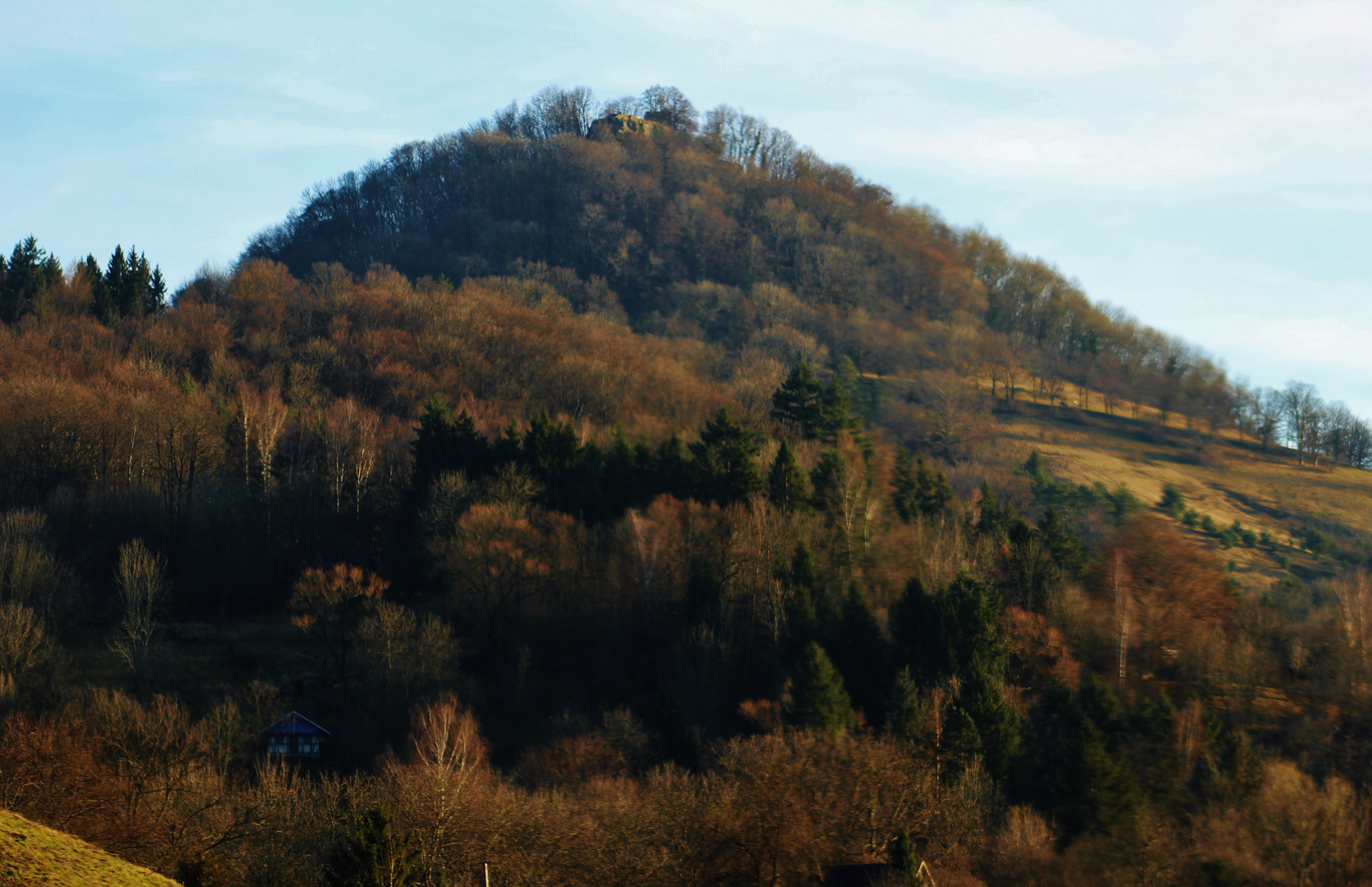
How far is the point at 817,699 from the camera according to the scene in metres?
49.1

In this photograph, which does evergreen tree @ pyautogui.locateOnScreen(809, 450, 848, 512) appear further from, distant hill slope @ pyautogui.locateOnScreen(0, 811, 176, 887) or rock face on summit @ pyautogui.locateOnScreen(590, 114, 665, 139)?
rock face on summit @ pyautogui.locateOnScreen(590, 114, 665, 139)

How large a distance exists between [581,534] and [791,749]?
811 inches

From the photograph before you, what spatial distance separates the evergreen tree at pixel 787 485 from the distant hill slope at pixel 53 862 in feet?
138

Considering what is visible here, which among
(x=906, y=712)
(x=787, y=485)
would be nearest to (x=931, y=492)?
(x=787, y=485)

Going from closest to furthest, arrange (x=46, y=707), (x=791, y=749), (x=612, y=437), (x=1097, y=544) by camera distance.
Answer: (x=791, y=749) < (x=46, y=707) < (x=1097, y=544) < (x=612, y=437)

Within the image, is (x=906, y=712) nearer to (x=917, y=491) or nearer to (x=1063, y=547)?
(x=1063, y=547)

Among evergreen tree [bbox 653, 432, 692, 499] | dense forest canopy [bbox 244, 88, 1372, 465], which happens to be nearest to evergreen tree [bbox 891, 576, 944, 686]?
evergreen tree [bbox 653, 432, 692, 499]

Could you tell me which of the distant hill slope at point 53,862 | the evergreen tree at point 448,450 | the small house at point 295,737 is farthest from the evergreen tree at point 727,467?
the distant hill slope at point 53,862

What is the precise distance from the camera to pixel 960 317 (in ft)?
448

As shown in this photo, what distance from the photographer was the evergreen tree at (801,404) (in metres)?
76.7

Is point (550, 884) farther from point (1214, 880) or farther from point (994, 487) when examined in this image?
point (994, 487)

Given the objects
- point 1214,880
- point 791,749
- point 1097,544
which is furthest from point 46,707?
point 1097,544

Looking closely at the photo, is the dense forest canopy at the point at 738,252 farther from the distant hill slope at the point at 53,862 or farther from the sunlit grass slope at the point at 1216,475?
the distant hill slope at the point at 53,862

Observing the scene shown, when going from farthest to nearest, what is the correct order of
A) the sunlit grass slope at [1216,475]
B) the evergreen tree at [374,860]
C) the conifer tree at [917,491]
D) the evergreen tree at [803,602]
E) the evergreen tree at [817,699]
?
the sunlit grass slope at [1216,475], the conifer tree at [917,491], the evergreen tree at [803,602], the evergreen tree at [817,699], the evergreen tree at [374,860]
